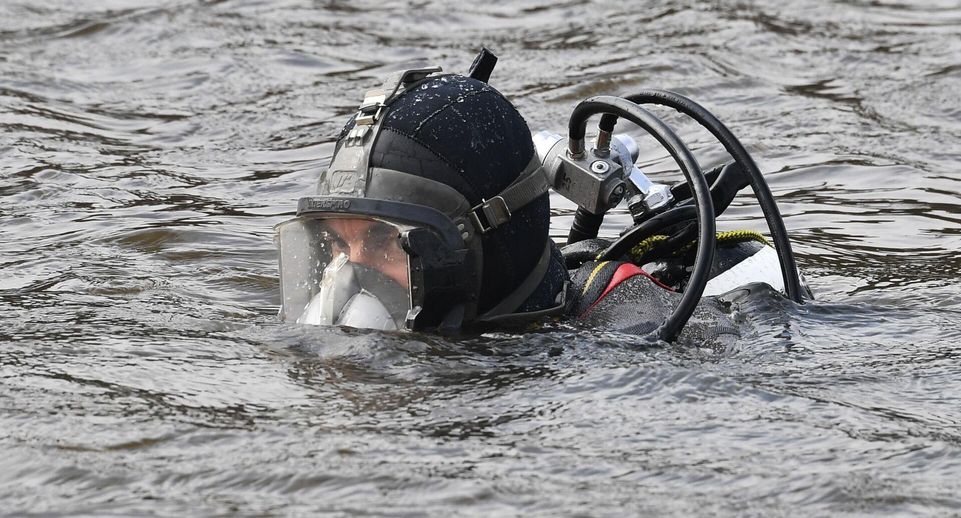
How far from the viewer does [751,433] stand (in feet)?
10.9

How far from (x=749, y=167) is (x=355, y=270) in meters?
1.15

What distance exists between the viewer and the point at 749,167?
3928mm

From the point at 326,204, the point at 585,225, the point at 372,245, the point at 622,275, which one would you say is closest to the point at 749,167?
the point at 622,275

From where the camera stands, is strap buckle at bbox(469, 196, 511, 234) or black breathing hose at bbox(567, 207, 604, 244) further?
black breathing hose at bbox(567, 207, 604, 244)

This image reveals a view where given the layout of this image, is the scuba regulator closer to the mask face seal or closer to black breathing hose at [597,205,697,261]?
black breathing hose at [597,205,697,261]

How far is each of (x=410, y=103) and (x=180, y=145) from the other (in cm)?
457

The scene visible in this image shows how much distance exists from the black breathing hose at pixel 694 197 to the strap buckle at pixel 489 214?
0.39m

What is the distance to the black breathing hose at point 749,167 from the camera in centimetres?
385

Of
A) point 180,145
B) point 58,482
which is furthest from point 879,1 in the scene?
point 58,482

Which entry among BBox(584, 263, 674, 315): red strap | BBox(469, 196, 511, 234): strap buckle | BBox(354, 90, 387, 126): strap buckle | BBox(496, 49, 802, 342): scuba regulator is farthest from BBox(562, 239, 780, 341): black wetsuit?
BBox(354, 90, 387, 126): strap buckle

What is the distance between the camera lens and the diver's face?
3648 mm

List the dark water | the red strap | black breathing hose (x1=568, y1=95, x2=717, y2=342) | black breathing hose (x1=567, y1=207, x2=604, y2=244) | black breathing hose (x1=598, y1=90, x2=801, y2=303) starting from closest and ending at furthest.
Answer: the dark water, black breathing hose (x1=568, y1=95, x2=717, y2=342), black breathing hose (x1=598, y1=90, x2=801, y2=303), the red strap, black breathing hose (x1=567, y1=207, x2=604, y2=244)

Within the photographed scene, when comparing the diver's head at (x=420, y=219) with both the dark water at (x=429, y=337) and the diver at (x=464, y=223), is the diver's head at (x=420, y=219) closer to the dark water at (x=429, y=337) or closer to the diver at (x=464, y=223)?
the diver at (x=464, y=223)

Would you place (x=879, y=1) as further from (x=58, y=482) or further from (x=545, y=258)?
(x=58, y=482)
